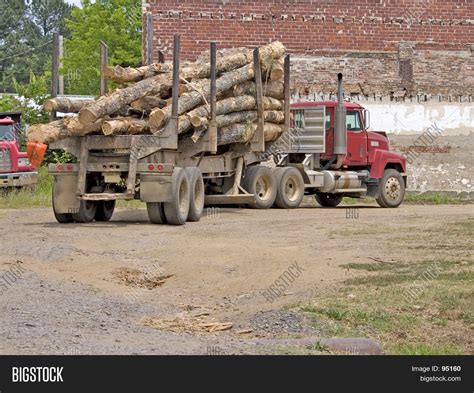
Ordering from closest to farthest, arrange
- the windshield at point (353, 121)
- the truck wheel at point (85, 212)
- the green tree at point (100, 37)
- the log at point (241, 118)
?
1. the truck wheel at point (85, 212)
2. the log at point (241, 118)
3. the windshield at point (353, 121)
4. the green tree at point (100, 37)

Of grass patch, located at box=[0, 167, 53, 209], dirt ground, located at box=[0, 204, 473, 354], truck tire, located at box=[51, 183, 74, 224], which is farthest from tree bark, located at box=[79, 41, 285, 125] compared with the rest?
grass patch, located at box=[0, 167, 53, 209]

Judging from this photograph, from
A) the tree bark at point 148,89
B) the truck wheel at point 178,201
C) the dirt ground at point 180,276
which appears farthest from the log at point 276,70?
the truck wheel at point 178,201

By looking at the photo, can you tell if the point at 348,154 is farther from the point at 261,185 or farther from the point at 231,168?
the point at 231,168

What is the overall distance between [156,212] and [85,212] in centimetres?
149

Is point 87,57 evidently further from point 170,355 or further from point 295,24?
point 170,355

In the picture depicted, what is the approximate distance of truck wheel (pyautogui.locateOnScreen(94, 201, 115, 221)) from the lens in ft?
74.9

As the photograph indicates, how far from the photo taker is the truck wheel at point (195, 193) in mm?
22016

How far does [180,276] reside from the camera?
49.4 ft

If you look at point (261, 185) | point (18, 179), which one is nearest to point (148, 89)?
point (261, 185)

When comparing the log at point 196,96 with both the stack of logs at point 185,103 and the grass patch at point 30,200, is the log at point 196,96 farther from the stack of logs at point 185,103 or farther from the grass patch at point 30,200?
the grass patch at point 30,200

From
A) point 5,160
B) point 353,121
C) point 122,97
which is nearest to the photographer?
point 122,97

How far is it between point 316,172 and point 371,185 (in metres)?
1.75

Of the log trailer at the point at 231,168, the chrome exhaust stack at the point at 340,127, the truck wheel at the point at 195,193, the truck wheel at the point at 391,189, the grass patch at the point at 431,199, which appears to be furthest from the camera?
the grass patch at the point at 431,199

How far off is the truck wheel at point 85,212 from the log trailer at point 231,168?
0.06 feet
